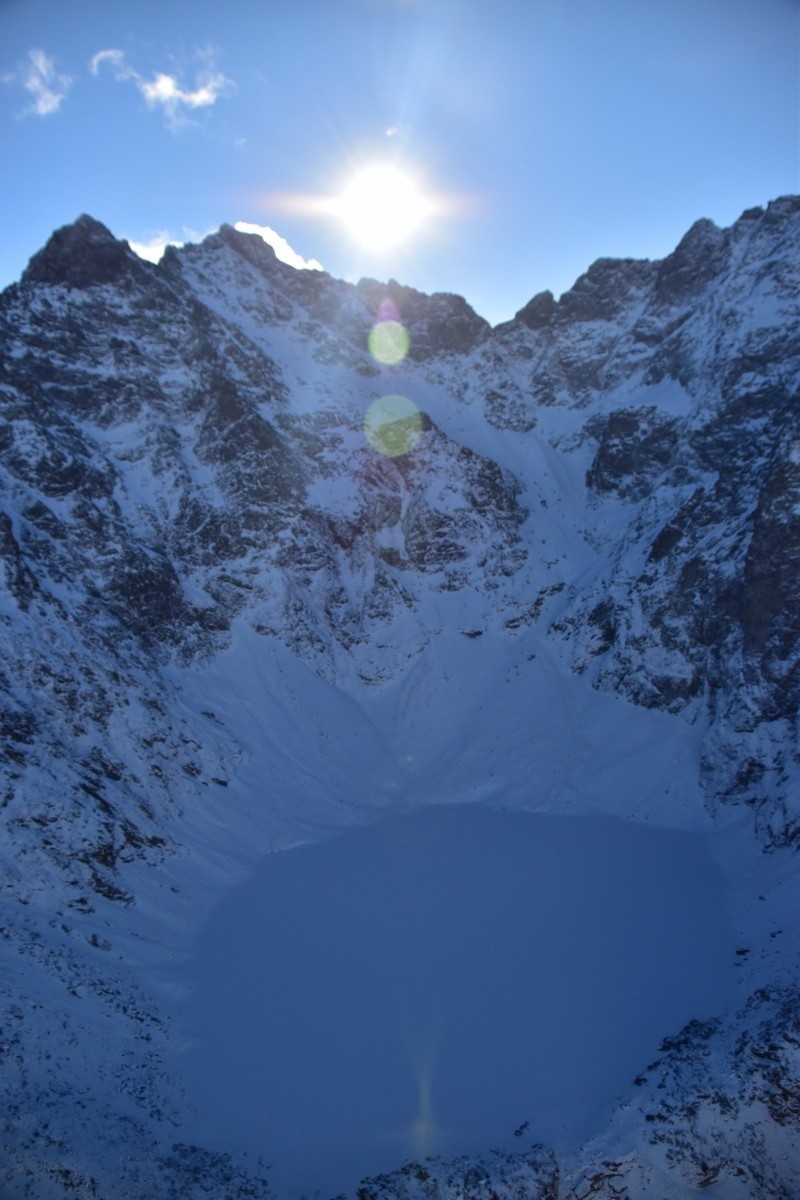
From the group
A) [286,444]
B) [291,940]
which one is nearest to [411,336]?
[286,444]

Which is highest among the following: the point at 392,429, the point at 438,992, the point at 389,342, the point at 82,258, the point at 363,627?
the point at 389,342

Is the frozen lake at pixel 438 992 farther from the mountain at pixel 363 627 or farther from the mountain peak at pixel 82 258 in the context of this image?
the mountain peak at pixel 82 258

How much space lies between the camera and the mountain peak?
75.9m

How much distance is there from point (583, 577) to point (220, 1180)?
61994 millimetres

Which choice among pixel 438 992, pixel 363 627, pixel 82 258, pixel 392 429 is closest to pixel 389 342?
pixel 392 429

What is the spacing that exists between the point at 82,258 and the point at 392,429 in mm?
39611

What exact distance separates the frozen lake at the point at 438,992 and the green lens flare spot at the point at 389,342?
77.5m

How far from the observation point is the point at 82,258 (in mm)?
78375

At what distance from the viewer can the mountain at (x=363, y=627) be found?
25766 mm

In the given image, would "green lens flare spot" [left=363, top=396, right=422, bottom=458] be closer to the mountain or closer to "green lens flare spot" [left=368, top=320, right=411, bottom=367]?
the mountain

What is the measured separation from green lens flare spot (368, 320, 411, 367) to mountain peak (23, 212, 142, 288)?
35215 mm

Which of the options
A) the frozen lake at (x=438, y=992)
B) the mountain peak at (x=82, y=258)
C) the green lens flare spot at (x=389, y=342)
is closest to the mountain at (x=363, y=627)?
the mountain peak at (x=82, y=258)

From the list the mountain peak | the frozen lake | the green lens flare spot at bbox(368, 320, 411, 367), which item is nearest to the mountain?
the mountain peak

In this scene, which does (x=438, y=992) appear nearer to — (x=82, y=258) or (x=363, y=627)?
(x=363, y=627)
